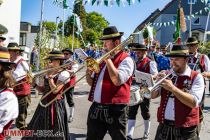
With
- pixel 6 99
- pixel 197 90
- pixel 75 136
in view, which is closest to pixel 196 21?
pixel 75 136

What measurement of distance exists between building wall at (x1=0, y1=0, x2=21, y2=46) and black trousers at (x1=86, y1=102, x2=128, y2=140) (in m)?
12.3

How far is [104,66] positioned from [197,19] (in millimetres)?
56302

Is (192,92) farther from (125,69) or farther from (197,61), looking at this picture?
(197,61)

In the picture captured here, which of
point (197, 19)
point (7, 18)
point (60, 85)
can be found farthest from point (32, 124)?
point (197, 19)

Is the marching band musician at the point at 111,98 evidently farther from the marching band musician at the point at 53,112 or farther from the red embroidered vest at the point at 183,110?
the marching band musician at the point at 53,112

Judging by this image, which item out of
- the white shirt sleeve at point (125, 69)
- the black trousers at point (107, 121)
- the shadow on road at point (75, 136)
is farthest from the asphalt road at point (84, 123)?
the white shirt sleeve at point (125, 69)

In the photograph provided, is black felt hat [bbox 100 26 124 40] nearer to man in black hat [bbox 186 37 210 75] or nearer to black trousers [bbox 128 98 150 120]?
man in black hat [bbox 186 37 210 75]

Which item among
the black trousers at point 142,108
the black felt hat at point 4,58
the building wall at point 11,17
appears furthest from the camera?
the building wall at point 11,17

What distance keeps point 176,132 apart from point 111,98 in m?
1.01

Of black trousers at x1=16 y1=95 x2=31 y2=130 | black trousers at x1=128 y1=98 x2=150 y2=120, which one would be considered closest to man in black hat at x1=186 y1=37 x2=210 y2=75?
black trousers at x1=128 y1=98 x2=150 y2=120

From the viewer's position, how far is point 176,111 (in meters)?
4.19

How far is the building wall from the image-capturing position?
1666 cm

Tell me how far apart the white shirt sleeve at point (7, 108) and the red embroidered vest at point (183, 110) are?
170 centimetres

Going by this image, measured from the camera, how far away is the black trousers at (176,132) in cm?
425
